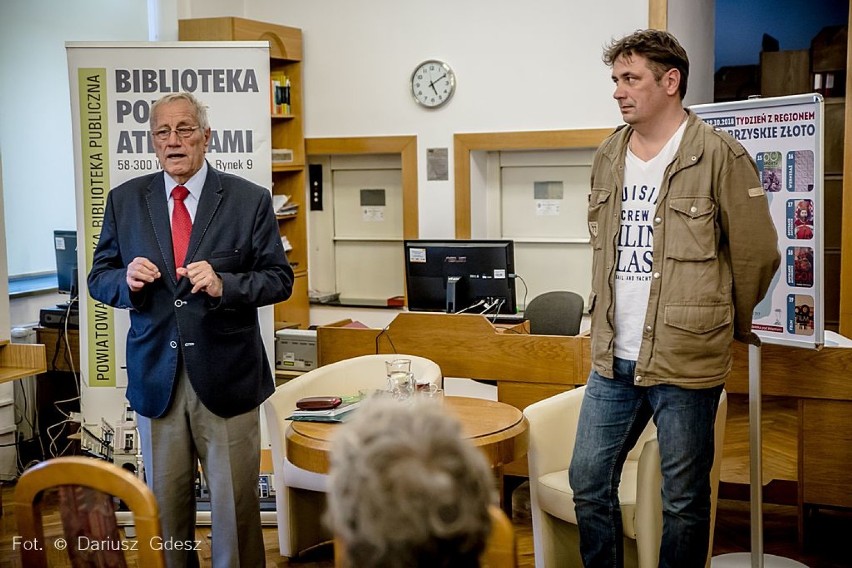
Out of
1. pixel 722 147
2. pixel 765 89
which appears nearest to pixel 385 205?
pixel 765 89

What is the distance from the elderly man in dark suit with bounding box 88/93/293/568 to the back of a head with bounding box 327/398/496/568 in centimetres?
181

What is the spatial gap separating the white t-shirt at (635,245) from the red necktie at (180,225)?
1266 millimetres

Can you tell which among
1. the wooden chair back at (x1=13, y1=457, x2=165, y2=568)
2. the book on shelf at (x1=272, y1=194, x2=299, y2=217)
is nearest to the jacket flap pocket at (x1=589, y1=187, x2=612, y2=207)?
the wooden chair back at (x1=13, y1=457, x2=165, y2=568)

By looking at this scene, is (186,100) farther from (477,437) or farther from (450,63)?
(450,63)

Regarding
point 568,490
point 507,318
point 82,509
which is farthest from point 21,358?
point 82,509

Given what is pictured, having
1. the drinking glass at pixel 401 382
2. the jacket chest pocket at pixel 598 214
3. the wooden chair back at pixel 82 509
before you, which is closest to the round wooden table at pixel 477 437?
the drinking glass at pixel 401 382

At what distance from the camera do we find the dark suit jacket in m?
2.89

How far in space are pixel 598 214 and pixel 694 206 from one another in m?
0.29

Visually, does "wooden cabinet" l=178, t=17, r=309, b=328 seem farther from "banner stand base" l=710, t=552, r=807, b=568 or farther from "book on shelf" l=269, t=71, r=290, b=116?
"banner stand base" l=710, t=552, r=807, b=568

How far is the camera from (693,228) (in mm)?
2564

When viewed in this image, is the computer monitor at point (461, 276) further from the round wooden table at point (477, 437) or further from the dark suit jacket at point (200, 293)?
the dark suit jacket at point (200, 293)

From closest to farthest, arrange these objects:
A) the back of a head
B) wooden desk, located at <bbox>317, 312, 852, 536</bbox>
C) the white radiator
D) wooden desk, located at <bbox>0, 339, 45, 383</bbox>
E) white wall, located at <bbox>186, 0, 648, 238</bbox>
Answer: the back of a head → wooden desk, located at <bbox>317, 312, 852, 536</bbox> → wooden desk, located at <bbox>0, 339, 45, 383</bbox> → the white radiator → white wall, located at <bbox>186, 0, 648, 238</bbox>

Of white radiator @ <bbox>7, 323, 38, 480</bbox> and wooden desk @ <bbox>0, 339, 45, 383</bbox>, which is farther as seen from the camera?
white radiator @ <bbox>7, 323, 38, 480</bbox>

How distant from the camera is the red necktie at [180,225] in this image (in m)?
2.95
